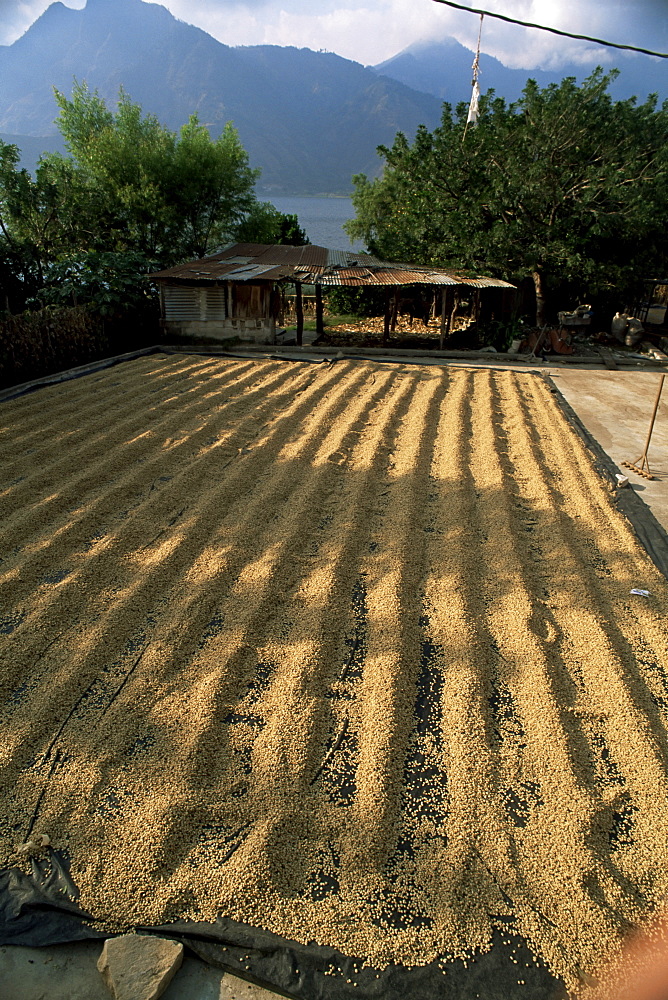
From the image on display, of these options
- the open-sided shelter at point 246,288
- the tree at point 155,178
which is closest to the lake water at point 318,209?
the tree at point 155,178

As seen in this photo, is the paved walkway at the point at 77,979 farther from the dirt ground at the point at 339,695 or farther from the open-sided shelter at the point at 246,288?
the open-sided shelter at the point at 246,288

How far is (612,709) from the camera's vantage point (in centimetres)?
256

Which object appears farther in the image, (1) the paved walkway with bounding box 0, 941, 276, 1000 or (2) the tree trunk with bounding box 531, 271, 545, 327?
(2) the tree trunk with bounding box 531, 271, 545, 327

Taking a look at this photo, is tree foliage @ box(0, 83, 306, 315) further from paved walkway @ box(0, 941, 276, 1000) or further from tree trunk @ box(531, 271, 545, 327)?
paved walkway @ box(0, 941, 276, 1000)

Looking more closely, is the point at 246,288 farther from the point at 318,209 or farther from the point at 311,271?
the point at 318,209

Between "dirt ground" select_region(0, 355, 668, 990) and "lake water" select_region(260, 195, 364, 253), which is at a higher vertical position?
"lake water" select_region(260, 195, 364, 253)

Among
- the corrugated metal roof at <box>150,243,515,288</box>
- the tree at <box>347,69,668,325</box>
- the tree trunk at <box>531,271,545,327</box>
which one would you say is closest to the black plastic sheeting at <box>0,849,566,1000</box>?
the corrugated metal roof at <box>150,243,515,288</box>

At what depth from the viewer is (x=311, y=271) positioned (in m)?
10.7

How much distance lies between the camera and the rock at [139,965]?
5.24ft

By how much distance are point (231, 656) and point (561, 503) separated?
292cm

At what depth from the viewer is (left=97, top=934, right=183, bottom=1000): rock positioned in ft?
5.24

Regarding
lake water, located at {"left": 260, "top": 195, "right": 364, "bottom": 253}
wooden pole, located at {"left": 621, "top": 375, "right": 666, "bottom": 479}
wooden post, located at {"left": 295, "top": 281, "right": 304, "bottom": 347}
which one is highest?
lake water, located at {"left": 260, "top": 195, "right": 364, "bottom": 253}

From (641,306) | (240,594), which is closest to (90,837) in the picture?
(240,594)

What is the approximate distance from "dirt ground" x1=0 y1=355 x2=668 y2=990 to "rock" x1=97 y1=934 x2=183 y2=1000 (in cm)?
7
